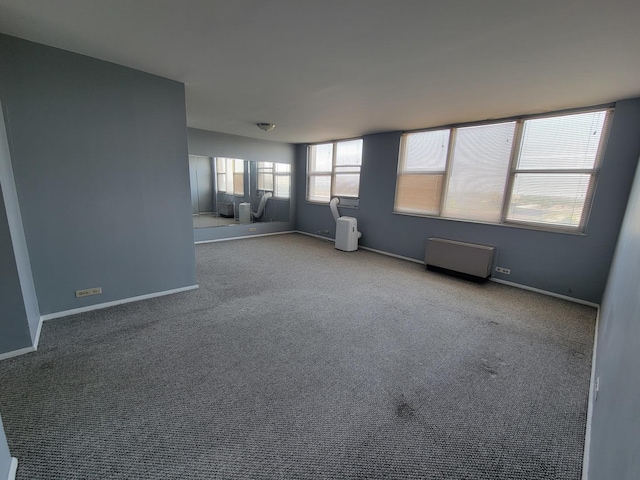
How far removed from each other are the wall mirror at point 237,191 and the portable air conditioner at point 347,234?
215 cm

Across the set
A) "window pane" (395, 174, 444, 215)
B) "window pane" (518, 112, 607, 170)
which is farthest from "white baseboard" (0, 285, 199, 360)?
"window pane" (518, 112, 607, 170)

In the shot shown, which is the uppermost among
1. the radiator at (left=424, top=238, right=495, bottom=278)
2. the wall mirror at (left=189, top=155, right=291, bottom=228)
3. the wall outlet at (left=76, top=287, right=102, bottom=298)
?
the wall mirror at (left=189, top=155, right=291, bottom=228)

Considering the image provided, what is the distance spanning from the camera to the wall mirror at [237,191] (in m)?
5.66

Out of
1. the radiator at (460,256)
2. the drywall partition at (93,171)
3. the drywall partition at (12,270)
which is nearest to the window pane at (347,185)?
the radiator at (460,256)

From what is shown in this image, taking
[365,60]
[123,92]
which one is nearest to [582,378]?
[365,60]

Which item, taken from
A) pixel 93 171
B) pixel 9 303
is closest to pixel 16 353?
pixel 9 303

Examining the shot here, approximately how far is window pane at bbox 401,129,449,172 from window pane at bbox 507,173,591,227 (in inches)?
46.6

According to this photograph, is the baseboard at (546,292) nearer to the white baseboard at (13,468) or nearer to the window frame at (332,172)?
the window frame at (332,172)

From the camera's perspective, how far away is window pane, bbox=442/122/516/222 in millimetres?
3770

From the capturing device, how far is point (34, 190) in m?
2.29

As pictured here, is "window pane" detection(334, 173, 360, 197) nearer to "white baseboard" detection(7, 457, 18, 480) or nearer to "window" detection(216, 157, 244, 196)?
"window" detection(216, 157, 244, 196)

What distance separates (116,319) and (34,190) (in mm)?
1345

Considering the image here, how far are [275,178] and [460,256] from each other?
4.68m

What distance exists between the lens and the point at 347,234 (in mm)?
5430
